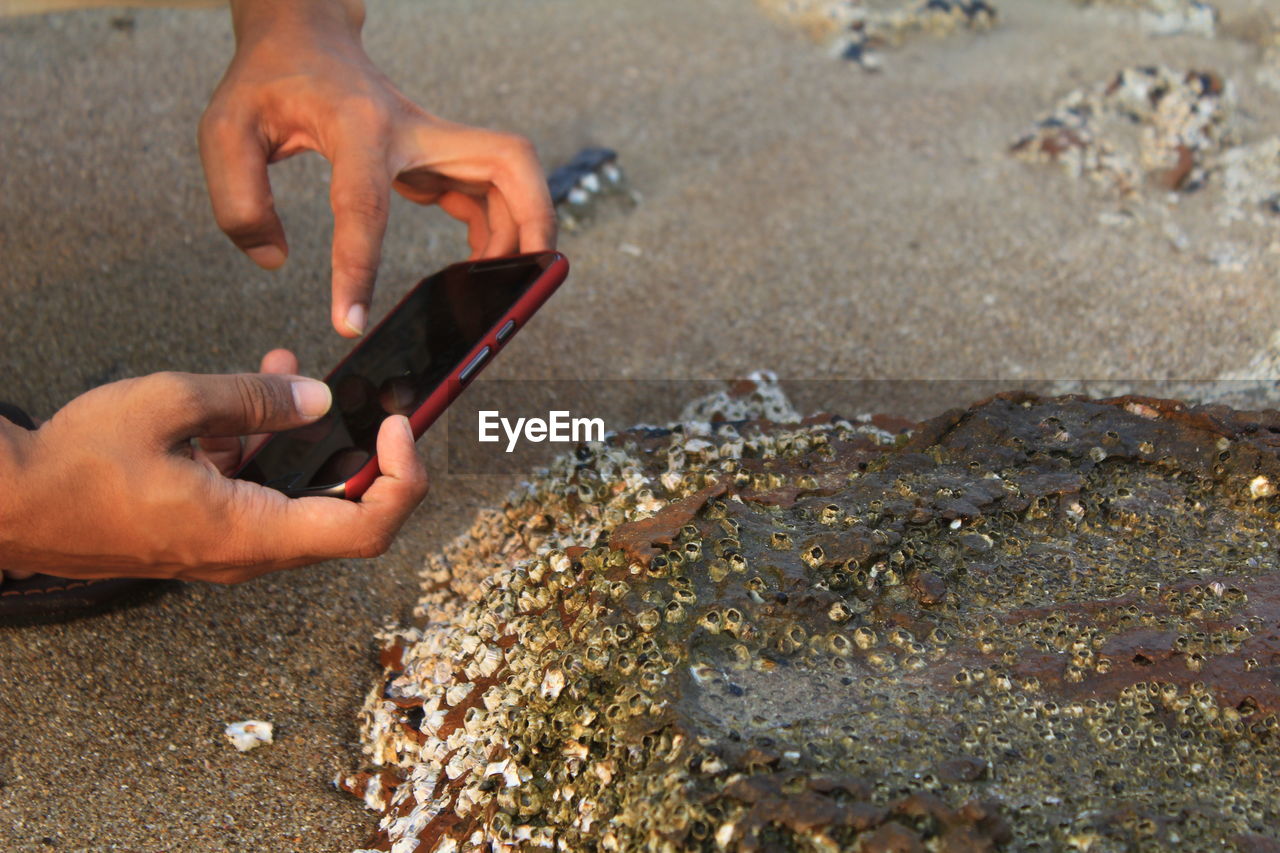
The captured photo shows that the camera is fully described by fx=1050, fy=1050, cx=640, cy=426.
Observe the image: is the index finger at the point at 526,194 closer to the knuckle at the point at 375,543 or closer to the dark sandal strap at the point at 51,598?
the knuckle at the point at 375,543

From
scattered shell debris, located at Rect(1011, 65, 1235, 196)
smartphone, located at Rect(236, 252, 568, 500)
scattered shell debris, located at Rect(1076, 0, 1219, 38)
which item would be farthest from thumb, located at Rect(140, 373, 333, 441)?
scattered shell debris, located at Rect(1076, 0, 1219, 38)

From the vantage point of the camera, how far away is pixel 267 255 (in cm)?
254

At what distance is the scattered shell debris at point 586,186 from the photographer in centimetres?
349

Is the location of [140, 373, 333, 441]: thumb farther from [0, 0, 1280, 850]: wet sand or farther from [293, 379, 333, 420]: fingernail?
[0, 0, 1280, 850]: wet sand

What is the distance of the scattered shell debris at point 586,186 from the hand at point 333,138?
1.04m

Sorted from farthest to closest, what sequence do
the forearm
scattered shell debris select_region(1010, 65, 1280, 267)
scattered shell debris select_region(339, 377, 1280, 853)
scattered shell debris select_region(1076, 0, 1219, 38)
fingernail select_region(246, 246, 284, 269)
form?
scattered shell debris select_region(1076, 0, 1219, 38)
scattered shell debris select_region(1010, 65, 1280, 267)
fingernail select_region(246, 246, 284, 269)
the forearm
scattered shell debris select_region(339, 377, 1280, 853)

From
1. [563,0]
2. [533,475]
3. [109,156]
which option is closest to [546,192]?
[533,475]

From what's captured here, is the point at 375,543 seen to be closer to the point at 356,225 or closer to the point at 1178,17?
the point at 356,225

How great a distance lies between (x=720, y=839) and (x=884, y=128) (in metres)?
3.26

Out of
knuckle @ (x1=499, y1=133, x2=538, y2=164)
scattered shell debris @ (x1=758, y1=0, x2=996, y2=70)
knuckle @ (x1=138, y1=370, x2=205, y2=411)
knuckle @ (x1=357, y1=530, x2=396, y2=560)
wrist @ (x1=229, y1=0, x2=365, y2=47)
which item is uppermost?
wrist @ (x1=229, y1=0, x2=365, y2=47)

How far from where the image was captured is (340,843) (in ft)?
5.69

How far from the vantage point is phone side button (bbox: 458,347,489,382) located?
197 cm

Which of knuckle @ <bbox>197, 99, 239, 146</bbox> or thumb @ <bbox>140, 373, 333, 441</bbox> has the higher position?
knuckle @ <bbox>197, 99, 239, 146</bbox>

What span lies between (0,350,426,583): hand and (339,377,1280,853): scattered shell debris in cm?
34
